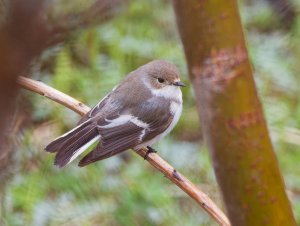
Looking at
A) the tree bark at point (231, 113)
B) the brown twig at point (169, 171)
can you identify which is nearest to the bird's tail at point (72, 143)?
the brown twig at point (169, 171)

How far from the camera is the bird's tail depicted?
226 cm

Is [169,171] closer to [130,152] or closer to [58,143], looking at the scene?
[58,143]

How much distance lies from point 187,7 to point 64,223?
8.27 feet

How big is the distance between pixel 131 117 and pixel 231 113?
2177 mm

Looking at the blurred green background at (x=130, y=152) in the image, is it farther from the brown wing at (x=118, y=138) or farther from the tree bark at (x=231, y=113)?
the tree bark at (x=231, y=113)

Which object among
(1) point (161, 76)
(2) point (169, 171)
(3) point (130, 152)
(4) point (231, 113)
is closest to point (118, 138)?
(1) point (161, 76)

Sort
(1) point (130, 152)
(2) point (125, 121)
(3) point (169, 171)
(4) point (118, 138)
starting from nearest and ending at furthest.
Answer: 1. (3) point (169, 171)
2. (4) point (118, 138)
3. (2) point (125, 121)
4. (1) point (130, 152)

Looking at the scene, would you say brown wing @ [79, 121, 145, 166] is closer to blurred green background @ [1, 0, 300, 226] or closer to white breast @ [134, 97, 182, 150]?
white breast @ [134, 97, 182, 150]

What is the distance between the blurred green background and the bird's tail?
6.2 inches

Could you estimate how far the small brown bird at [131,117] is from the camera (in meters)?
2.49

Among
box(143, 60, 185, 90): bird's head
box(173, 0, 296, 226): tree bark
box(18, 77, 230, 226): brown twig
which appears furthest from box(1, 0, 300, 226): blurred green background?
box(173, 0, 296, 226): tree bark

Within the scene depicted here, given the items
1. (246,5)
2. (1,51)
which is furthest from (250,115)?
(246,5)

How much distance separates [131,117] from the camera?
9.24 ft

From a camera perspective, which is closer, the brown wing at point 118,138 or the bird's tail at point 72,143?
the bird's tail at point 72,143
